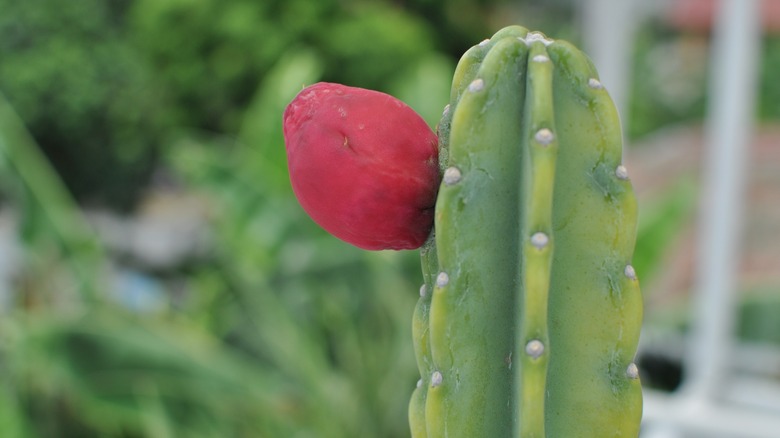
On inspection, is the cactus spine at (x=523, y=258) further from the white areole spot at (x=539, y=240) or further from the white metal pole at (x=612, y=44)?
the white metal pole at (x=612, y=44)

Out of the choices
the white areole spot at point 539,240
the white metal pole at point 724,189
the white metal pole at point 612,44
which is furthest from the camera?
the white metal pole at point 612,44

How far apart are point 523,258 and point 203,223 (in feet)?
14.2

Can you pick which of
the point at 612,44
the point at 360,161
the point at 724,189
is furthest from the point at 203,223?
the point at 360,161

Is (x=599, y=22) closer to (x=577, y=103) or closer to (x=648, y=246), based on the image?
(x=648, y=246)

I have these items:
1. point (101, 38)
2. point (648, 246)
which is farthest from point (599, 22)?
point (101, 38)

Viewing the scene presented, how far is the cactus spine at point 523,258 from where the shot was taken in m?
0.42

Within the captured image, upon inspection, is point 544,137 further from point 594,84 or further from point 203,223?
point 203,223

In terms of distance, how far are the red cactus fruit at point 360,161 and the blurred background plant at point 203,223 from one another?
132 cm

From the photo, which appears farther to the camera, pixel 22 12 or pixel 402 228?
pixel 22 12

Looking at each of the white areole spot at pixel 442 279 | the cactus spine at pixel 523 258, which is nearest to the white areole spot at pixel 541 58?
the cactus spine at pixel 523 258

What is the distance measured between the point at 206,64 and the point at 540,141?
4737mm

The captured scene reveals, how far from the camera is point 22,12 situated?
14.2 feet

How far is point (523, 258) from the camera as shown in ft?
1.35

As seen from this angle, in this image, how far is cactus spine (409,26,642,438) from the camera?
0.42 m
